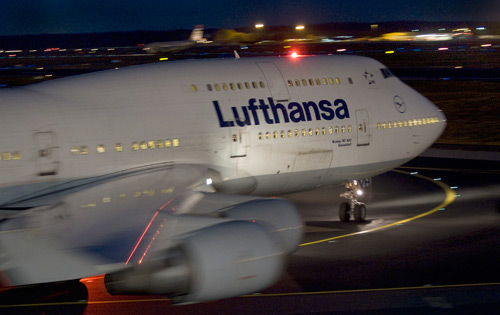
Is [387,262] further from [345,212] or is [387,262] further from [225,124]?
[225,124]

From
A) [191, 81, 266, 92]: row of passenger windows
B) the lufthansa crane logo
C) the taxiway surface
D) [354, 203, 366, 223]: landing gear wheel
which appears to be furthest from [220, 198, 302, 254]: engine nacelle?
the lufthansa crane logo

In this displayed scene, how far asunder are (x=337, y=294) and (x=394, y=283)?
5.36 ft

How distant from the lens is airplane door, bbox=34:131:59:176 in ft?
55.3

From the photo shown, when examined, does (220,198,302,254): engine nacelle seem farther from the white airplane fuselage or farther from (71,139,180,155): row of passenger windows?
the white airplane fuselage

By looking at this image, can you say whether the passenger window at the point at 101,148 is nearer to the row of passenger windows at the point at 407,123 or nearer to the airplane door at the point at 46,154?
the airplane door at the point at 46,154

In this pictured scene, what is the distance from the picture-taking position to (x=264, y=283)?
1319cm

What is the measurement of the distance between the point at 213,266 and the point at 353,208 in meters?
12.8

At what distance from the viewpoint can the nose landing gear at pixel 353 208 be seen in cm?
2452

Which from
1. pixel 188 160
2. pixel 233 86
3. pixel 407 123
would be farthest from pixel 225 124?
pixel 407 123

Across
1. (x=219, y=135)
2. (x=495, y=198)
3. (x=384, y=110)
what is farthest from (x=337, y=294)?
(x=495, y=198)

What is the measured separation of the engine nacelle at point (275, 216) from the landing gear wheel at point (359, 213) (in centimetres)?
938

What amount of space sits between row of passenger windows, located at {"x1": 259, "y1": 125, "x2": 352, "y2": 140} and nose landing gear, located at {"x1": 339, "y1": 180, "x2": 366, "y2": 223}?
7.94 ft

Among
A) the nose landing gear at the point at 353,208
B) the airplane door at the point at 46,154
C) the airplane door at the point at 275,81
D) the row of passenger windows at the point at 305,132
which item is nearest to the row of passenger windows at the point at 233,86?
the airplane door at the point at 275,81

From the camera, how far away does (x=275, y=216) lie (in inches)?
599
